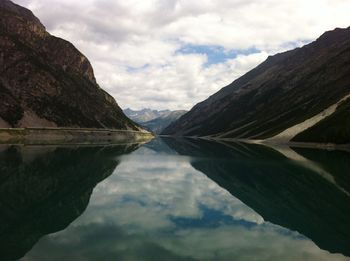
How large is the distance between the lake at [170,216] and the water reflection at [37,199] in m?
0.09

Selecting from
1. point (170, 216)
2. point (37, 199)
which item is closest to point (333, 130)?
point (170, 216)

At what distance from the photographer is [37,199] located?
44469mm

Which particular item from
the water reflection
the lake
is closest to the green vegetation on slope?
the lake

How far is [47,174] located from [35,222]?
34.1 m

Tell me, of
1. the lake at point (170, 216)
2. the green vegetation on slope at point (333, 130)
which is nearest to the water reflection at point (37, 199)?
the lake at point (170, 216)

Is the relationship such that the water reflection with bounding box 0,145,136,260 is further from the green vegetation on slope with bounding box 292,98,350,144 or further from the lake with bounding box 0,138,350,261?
the green vegetation on slope with bounding box 292,98,350,144

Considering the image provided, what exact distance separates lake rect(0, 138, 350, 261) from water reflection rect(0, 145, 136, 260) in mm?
90

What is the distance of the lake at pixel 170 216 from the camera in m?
26.6

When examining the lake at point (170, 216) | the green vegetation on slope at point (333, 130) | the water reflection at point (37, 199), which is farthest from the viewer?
the green vegetation on slope at point (333, 130)

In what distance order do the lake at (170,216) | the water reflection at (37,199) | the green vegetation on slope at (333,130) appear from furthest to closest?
the green vegetation on slope at (333,130)
the water reflection at (37,199)
the lake at (170,216)

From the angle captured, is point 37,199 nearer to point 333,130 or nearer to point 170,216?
point 170,216

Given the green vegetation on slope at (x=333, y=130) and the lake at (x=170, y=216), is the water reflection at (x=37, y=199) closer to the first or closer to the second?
the lake at (x=170, y=216)

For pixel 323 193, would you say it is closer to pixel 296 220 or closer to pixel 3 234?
pixel 296 220

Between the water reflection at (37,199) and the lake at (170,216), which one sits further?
the water reflection at (37,199)
